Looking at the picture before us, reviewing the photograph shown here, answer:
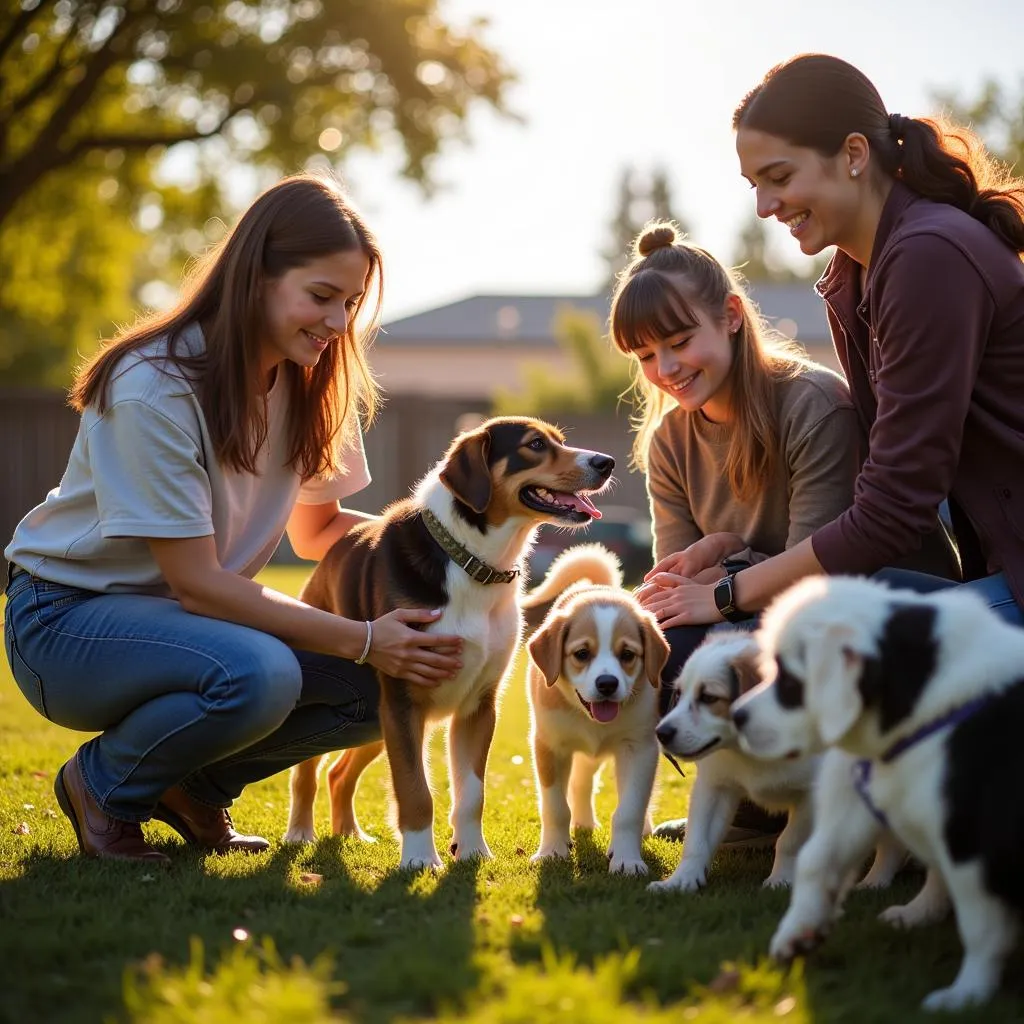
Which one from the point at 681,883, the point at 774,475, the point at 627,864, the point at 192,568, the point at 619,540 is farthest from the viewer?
the point at 619,540

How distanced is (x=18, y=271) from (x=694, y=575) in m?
22.9

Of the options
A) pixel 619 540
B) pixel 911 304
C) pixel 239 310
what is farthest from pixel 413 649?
pixel 619 540

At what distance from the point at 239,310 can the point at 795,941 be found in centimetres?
252

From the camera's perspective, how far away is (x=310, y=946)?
2887 millimetres

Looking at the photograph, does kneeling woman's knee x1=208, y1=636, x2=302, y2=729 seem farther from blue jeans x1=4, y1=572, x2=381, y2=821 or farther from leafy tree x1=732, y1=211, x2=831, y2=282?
leafy tree x1=732, y1=211, x2=831, y2=282

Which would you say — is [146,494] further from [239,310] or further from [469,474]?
[469,474]

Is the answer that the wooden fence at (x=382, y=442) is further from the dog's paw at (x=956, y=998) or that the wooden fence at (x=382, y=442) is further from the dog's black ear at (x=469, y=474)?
the dog's paw at (x=956, y=998)

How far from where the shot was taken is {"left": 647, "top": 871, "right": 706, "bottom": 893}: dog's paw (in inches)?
141

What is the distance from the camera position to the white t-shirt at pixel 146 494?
12.6ft

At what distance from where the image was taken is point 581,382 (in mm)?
26734

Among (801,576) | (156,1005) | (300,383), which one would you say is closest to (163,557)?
(300,383)

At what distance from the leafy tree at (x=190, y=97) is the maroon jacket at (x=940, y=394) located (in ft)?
55.6

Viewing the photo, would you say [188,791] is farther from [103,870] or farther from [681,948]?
[681,948]

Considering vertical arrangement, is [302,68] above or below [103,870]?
above
